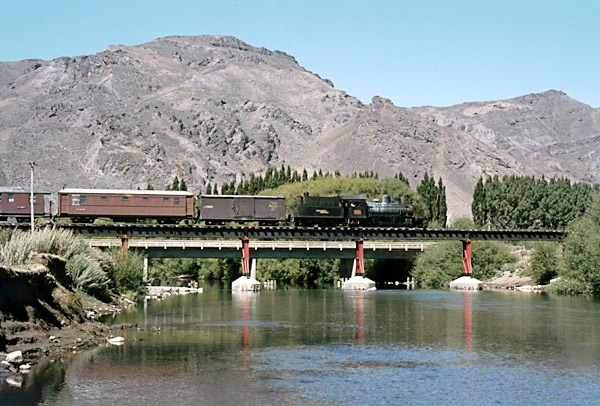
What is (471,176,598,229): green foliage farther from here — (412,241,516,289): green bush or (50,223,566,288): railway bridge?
(50,223,566,288): railway bridge

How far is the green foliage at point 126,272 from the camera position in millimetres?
65438

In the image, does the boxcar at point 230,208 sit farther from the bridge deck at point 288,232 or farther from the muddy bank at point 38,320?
the muddy bank at point 38,320

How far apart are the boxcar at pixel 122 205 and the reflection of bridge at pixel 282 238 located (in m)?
2.10

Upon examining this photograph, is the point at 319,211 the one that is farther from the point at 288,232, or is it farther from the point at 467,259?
the point at 467,259

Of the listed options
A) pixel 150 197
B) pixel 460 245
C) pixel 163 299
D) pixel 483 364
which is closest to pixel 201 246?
pixel 150 197

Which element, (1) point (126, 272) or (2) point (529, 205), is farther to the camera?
(2) point (529, 205)

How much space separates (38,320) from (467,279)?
63.6m

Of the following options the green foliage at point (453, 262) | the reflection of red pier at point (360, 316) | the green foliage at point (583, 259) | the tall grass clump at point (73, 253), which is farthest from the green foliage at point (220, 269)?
the tall grass clump at point (73, 253)

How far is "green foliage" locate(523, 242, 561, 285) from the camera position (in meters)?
86.2

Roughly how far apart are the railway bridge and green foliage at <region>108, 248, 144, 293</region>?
14.2 meters

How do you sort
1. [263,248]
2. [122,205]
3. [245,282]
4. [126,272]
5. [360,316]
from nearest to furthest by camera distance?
[360,316], [126,272], [122,205], [245,282], [263,248]

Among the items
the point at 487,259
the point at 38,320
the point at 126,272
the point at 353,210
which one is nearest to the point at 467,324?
the point at 38,320

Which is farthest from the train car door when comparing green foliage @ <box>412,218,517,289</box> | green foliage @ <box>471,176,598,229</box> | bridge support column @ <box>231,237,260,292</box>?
green foliage @ <box>471,176,598,229</box>

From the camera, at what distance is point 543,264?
284 feet
